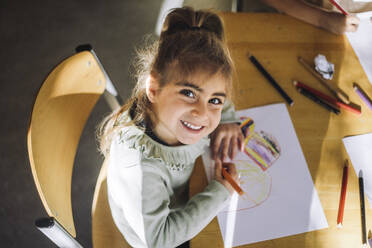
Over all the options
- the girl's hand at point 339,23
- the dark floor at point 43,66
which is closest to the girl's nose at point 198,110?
the girl's hand at point 339,23

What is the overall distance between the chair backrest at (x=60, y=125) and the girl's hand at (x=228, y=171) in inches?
14.5

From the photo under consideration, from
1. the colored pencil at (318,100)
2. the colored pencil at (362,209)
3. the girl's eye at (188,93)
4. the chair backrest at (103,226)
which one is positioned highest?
the girl's eye at (188,93)

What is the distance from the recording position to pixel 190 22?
684 millimetres

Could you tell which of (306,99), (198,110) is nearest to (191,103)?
(198,110)

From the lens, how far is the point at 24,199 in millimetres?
1356

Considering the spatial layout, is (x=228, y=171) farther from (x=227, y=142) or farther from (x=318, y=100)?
(x=318, y=100)

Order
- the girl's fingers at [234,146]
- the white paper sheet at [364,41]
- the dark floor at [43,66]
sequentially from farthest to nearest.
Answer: the dark floor at [43,66]
the white paper sheet at [364,41]
the girl's fingers at [234,146]

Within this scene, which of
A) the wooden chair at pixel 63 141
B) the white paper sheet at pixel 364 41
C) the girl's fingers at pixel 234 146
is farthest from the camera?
the white paper sheet at pixel 364 41

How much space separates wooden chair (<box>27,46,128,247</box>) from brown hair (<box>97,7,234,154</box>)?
0.14m

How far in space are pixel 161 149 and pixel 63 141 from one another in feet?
0.82

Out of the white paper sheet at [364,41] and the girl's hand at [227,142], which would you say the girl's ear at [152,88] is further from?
the white paper sheet at [364,41]

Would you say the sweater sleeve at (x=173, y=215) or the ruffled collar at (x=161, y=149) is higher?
the ruffled collar at (x=161, y=149)

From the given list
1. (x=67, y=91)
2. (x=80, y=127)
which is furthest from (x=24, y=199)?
(x=67, y=91)

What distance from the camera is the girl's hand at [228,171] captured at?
70 centimetres
